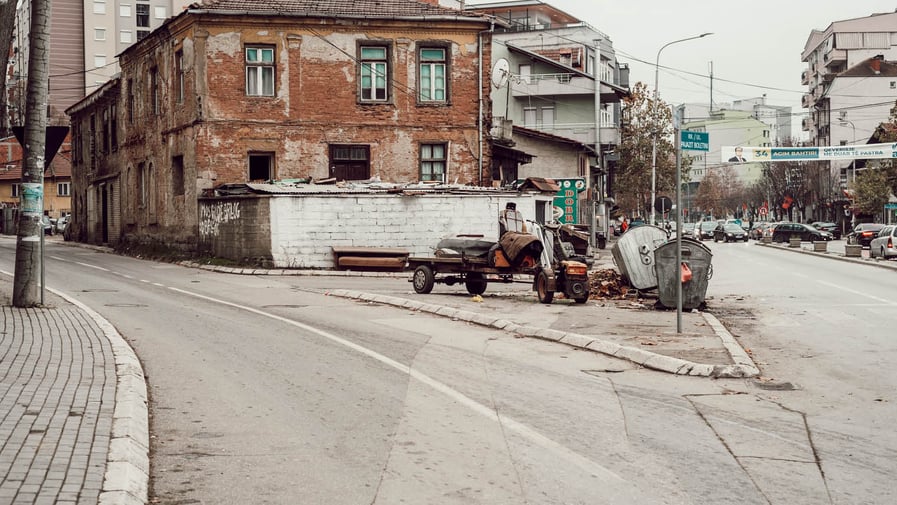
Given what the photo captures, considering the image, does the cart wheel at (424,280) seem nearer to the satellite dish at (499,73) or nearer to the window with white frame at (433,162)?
the window with white frame at (433,162)

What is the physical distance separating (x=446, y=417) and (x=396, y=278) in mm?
19789

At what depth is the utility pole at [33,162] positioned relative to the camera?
1578cm

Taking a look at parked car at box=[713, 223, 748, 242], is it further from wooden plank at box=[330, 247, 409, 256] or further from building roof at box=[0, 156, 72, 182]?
building roof at box=[0, 156, 72, 182]

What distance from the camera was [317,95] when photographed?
35219 millimetres

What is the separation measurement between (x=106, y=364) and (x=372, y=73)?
88.1 feet

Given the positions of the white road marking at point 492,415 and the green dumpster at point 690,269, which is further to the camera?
the green dumpster at point 690,269

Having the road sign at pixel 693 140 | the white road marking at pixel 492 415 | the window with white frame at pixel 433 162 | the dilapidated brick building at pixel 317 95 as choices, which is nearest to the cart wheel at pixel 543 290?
the road sign at pixel 693 140

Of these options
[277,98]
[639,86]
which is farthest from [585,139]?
[277,98]

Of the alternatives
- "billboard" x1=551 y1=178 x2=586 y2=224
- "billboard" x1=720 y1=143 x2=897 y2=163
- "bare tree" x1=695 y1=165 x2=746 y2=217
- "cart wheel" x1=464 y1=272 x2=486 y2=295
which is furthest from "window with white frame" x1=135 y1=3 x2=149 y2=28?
"cart wheel" x1=464 y1=272 x2=486 y2=295

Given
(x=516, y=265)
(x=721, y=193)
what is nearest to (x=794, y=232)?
(x=516, y=265)

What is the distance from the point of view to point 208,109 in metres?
34.4

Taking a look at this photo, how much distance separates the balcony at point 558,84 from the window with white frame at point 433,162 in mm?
29501

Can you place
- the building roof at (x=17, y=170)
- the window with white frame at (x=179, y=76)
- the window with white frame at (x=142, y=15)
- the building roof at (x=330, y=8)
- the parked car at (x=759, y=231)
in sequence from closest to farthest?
1. the building roof at (x=330, y=8)
2. the window with white frame at (x=179, y=76)
3. the parked car at (x=759, y=231)
4. the building roof at (x=17, y=170)
5. the window with white frame at (x=142, y=15)

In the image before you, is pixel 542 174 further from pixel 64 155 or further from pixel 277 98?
pixel 64 155
